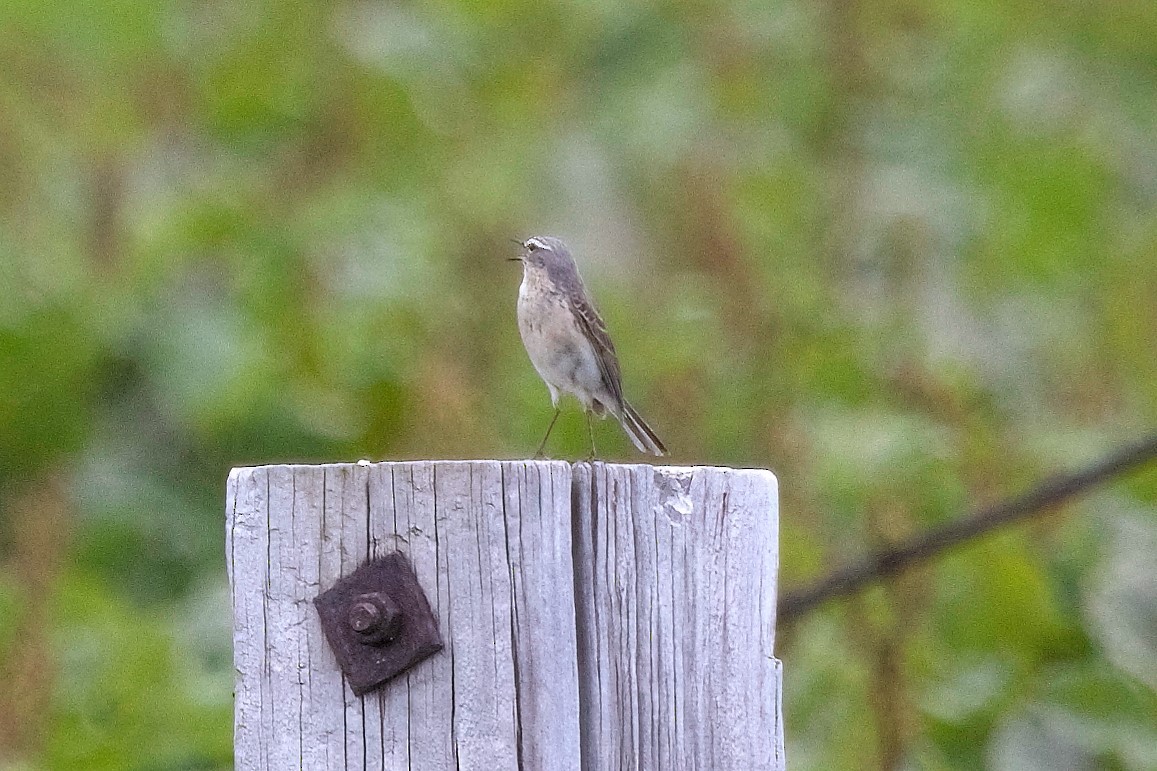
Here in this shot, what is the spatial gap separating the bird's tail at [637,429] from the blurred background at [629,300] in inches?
39.1

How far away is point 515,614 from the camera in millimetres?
2482

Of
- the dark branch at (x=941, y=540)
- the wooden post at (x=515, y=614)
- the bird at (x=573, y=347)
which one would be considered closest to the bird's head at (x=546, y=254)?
the bird at (x=573, y=347)

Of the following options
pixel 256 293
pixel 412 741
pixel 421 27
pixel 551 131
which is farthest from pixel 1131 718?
pixel 421 27

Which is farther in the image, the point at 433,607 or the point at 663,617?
the point at 663,617

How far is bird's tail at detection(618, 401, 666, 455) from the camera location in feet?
14.7

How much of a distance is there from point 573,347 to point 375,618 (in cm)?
217

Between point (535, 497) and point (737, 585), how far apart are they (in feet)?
1.15

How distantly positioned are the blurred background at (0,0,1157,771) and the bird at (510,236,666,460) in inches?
40.8

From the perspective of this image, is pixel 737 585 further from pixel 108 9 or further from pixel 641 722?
pixel 108 9

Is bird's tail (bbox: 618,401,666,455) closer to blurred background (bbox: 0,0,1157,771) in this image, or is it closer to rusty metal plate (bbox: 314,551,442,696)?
→ blurred background (bbox: 0,0,1157,771)

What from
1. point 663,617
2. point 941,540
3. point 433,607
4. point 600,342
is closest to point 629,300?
point 941,540

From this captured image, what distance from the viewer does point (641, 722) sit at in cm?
258

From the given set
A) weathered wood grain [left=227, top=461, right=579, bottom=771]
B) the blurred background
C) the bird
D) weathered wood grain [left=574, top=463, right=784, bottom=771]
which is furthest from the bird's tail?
weathered wood grain [left=227, top=461, right=579, bottom=771]

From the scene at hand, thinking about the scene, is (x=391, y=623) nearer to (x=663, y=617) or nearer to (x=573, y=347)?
(x=663, y=617)
